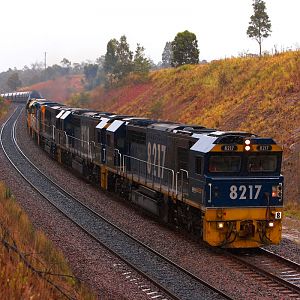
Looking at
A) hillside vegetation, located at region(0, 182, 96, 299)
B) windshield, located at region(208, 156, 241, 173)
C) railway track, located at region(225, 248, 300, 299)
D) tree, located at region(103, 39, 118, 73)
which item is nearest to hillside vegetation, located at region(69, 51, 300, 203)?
railway track, located at region(225, 248, 300, 299)

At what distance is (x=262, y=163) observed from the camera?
49.5ft

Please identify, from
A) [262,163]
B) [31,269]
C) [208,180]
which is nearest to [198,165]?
[208,180]

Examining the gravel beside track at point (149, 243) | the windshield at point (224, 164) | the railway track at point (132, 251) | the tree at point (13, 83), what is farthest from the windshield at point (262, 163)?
the tree at point (13, 83)

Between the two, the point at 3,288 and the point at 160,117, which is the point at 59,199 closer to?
the point at 3,288

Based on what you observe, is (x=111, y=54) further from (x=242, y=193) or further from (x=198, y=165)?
(x=242, y=193)

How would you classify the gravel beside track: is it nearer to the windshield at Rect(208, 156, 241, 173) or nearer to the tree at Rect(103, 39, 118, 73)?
the windshield at Rect(208, 156, 241, 173)

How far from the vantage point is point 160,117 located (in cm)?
5409

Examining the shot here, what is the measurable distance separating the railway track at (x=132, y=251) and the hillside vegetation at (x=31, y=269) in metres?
1.97

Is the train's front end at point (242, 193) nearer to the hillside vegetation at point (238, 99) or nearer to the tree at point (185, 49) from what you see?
the hillside vegetation at point (238, 99)

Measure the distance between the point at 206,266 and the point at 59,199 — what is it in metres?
10.7

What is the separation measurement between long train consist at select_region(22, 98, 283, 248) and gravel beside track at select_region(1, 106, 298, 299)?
1.76 ft

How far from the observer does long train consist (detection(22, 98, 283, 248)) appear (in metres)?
14.6

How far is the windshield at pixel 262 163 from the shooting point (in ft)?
49.1

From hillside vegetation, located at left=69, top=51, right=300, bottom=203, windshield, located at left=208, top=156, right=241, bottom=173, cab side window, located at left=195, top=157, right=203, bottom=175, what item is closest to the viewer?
windshield, located at left=208, top=156, right=241, bottom=173
